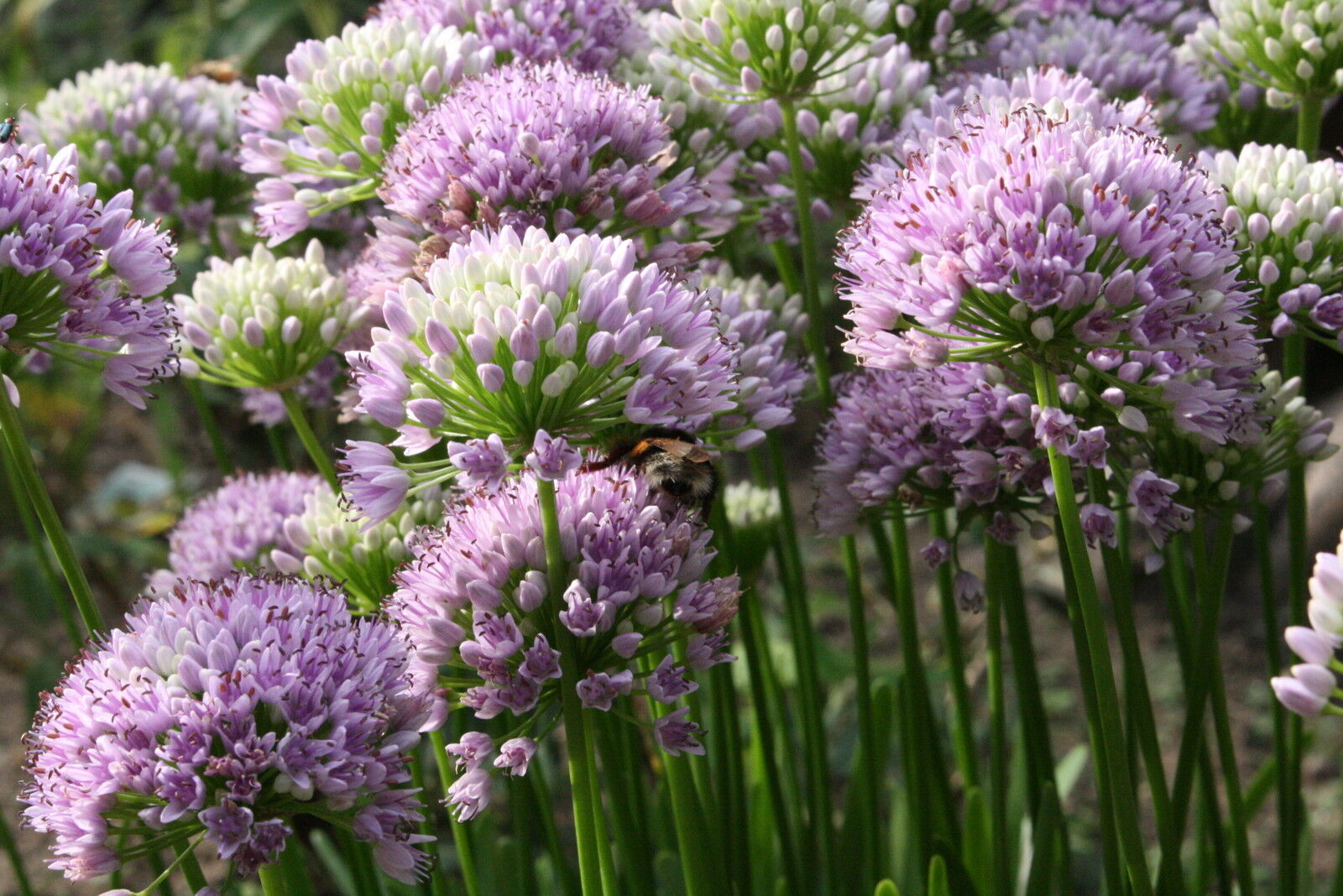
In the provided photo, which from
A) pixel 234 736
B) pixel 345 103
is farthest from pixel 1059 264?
pixel 345 103

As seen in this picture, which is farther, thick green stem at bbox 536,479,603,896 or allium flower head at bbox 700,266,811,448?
allium flower head at bbox 700,266,811,448

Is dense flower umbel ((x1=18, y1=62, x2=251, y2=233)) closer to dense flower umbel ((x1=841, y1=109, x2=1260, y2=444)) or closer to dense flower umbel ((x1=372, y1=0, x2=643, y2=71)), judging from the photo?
dense flower umbel ((x1=372, y1=0, x2=643, y2=71))

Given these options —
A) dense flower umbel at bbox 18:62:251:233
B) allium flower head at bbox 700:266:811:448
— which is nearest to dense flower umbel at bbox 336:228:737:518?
allium flower head at bbox 700:266:811:448

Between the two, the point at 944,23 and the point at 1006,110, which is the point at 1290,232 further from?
the point at 944,23

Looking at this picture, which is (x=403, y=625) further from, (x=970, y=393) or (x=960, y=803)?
(x=960, y=803)

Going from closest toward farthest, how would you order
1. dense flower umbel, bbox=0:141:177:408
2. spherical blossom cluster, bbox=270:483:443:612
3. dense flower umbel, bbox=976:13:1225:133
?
dense flower umbel, bbox=0:141:177:408 < spherical blossom cluster, bbox=270:483:443:612 < dense flower umbel, bbox=976:13:1225:133

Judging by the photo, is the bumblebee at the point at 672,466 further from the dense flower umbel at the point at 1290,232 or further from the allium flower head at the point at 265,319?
the dense flower umbel at the point at 1290,232
